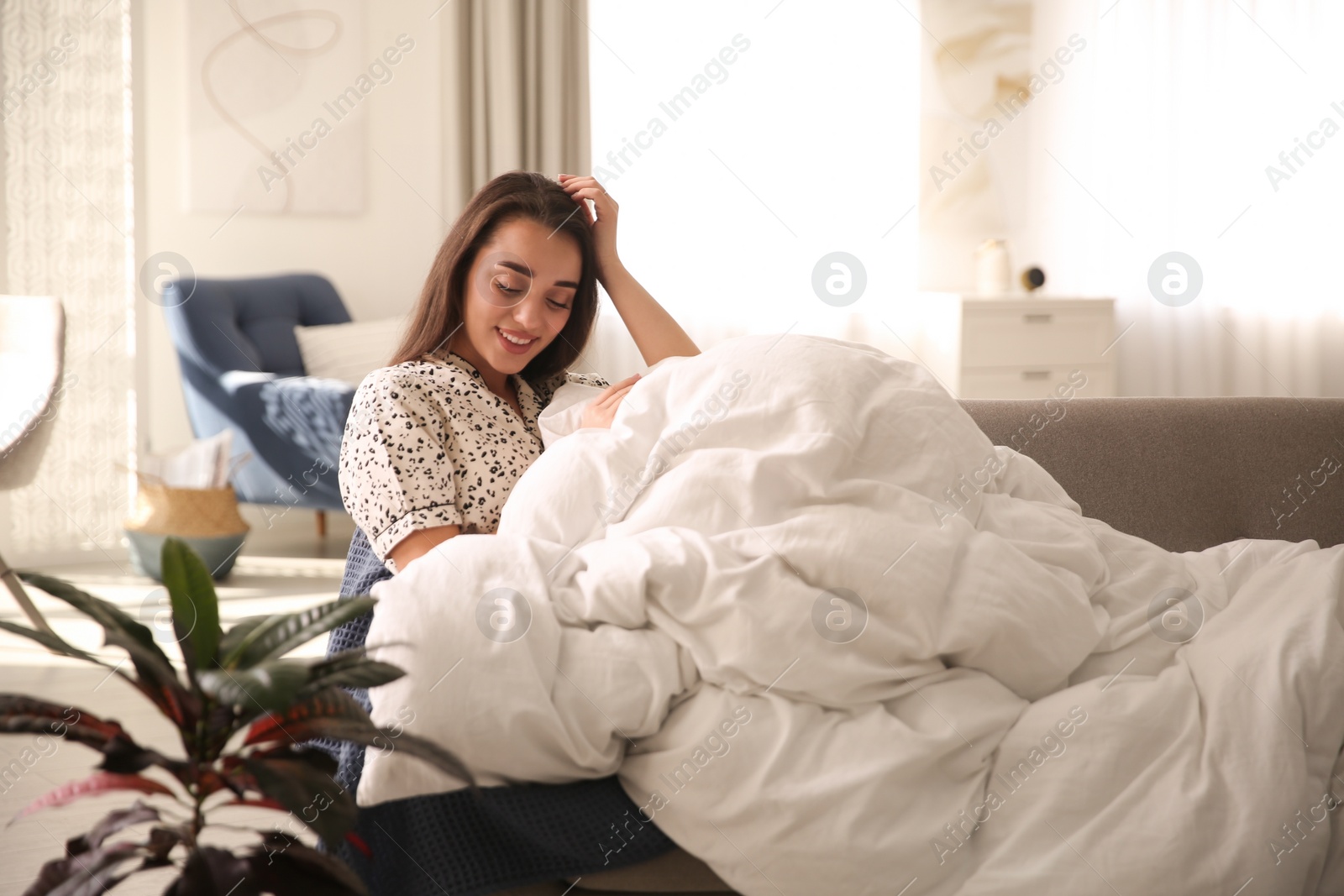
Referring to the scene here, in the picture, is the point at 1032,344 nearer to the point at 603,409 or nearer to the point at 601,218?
the point at 601,218

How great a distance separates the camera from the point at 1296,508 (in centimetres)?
172

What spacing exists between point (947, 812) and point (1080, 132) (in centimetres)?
411

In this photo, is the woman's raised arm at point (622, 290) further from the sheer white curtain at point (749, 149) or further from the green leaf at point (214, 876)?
the sheer white curtain at point (749, 149)

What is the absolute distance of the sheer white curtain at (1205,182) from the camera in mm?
4258

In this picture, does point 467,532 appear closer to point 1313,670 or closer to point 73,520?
point 1313,670

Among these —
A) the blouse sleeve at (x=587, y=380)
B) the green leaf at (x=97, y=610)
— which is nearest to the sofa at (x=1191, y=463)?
the blouse sleeve at (x=587, y=380)

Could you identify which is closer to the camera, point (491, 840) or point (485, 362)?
point (491, 840)

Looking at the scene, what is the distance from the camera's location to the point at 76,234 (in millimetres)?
3582

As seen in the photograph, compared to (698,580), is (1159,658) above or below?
below

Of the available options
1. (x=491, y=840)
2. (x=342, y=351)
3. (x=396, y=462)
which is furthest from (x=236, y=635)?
(x=342, y=351)

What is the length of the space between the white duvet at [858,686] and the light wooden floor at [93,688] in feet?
1.38

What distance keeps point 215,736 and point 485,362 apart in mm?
983

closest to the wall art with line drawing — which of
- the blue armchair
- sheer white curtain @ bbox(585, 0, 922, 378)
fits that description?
the blue armchair

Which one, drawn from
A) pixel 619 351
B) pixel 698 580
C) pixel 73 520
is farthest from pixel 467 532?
pixel 619 351
